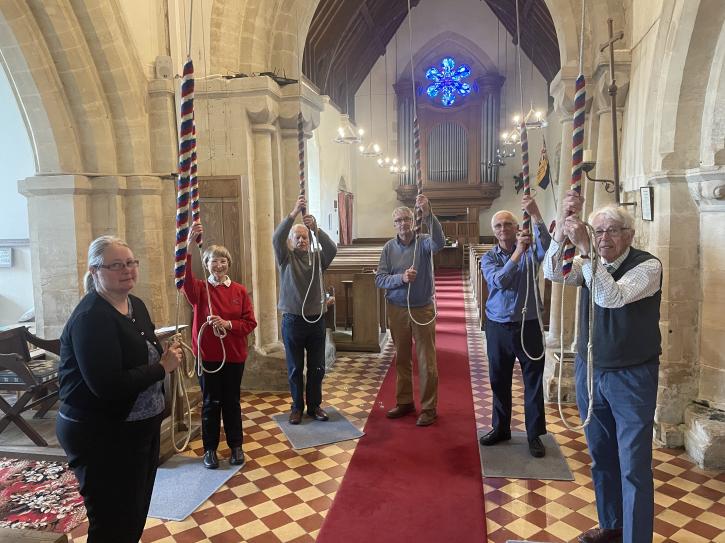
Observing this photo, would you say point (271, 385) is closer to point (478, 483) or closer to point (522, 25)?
point (478, 483)

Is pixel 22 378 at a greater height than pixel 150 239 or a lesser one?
lesser

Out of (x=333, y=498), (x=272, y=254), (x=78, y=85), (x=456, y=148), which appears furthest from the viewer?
(x=456, y=148)

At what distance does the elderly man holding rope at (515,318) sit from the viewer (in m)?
2.93

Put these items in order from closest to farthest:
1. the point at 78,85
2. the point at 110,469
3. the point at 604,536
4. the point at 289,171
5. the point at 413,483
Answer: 1. the point at 110,469
2. the point at 604,536
3. the point at 413,483
4. the point at 78,85
5. the point at 289,171

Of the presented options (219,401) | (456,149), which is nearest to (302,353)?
(219,401)

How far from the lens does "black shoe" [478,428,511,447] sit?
322cm

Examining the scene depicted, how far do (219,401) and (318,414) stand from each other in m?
0.90

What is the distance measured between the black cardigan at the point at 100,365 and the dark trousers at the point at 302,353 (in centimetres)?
176

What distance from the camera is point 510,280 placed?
2930mm

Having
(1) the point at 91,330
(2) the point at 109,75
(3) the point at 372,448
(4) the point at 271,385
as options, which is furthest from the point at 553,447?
(2) the point at 109,75

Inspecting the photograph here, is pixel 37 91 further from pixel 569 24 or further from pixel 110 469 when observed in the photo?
pixel 569 24

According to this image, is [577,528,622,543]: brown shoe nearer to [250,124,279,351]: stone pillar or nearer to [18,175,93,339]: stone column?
[250,124,279,351]: stone pillar

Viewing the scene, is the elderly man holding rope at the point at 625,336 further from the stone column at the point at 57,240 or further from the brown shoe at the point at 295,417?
the stone column at the point at 57,240

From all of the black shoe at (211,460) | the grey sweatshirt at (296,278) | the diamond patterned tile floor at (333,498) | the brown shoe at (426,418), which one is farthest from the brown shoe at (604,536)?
the grey sweatshirt at (296,278)
